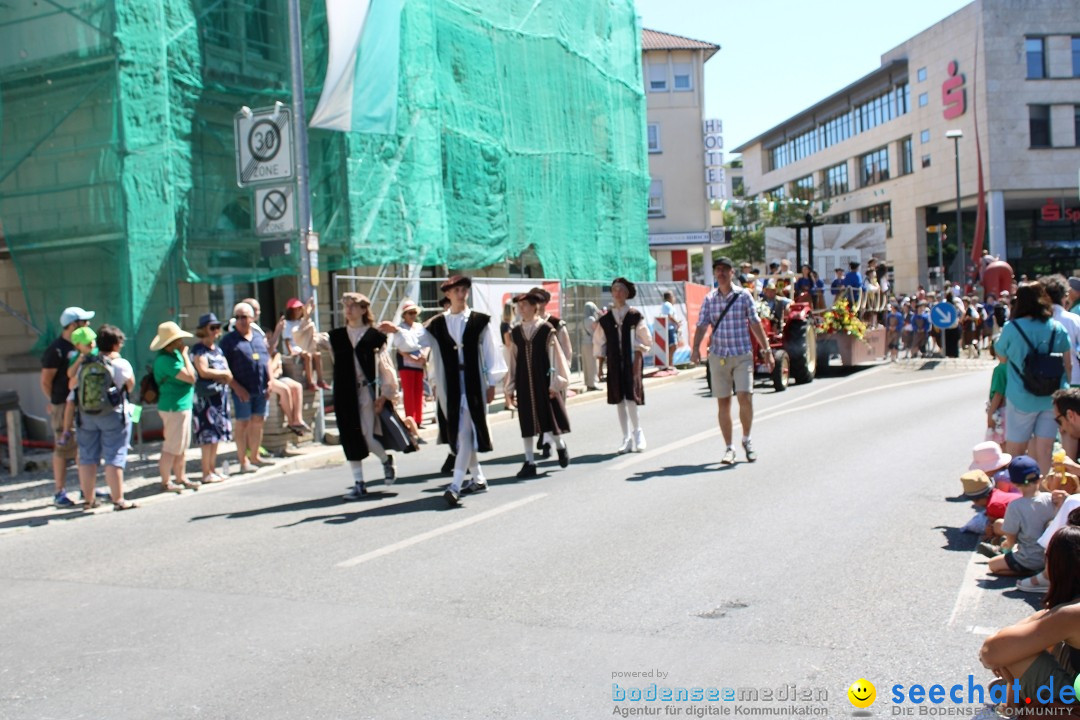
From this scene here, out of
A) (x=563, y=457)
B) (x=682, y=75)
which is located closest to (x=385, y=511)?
(x=563, y=457)

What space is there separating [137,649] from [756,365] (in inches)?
625

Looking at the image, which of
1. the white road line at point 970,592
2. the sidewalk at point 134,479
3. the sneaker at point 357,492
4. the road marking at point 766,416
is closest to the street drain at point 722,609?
the white road line at point 970,592

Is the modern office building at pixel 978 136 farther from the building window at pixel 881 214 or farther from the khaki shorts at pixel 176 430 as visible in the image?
the khaki shorts at pixel 176 430

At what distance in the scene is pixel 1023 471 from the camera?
619 cm

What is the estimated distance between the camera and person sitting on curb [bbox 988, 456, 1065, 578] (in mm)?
6121

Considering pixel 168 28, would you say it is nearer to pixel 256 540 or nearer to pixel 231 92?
pixel 231 92

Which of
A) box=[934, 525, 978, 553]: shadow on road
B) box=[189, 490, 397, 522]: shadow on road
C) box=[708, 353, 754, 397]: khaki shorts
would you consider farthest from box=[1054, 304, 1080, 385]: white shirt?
box=[189, 490, 397, 522]: shadow on road

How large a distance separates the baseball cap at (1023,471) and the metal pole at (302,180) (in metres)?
9.67

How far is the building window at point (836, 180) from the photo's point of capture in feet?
246

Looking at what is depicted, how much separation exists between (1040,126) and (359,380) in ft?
179

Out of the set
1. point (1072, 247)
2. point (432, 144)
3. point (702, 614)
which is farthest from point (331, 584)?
point (1072, 247)

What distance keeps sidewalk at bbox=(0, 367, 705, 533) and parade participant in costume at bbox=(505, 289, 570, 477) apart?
297 cm

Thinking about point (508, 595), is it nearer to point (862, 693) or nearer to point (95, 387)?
point (862, 693)

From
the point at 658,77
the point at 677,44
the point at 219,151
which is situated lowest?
the point at 219,151
